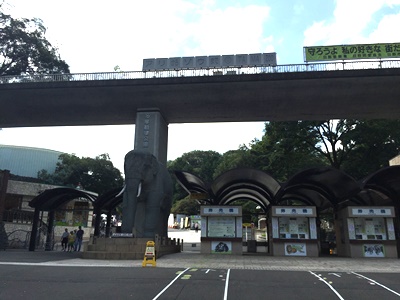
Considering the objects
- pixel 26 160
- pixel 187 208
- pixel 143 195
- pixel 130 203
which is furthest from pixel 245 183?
pixel 187 208

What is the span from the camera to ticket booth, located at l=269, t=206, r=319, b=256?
1942 cm

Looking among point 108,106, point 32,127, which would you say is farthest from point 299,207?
point 32,127

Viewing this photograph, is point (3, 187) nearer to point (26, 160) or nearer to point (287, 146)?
point (287, 146)

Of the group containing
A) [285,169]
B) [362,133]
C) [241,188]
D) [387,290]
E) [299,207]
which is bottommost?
[387,290]

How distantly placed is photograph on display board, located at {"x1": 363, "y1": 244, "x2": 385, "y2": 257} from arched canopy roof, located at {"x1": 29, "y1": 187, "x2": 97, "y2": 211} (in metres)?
16.8

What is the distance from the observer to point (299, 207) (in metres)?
19.5

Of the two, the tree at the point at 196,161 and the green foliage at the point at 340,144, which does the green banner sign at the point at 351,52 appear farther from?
the tree at the point at 196,161

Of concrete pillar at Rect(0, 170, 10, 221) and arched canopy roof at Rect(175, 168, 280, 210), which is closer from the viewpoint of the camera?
arched canopy roof at Rect(175, 168, 280, 210)

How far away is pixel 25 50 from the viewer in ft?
118

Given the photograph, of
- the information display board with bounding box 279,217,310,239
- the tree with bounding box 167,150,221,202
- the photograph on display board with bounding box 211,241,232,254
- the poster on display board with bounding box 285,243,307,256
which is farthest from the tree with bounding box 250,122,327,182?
the tree with bounding box 167,150,221,202

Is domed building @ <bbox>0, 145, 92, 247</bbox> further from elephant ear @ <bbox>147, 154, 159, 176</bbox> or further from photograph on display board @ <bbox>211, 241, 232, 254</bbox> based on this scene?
photograph on display board @ <bbox>211, 241, 232, 254</bbox>

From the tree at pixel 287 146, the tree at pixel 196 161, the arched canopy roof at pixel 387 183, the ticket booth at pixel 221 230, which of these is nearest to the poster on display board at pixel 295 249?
the ticket booth at pixel 221 230

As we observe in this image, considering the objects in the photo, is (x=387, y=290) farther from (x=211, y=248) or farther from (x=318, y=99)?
(x=318, y=99)

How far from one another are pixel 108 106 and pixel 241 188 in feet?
42.5
